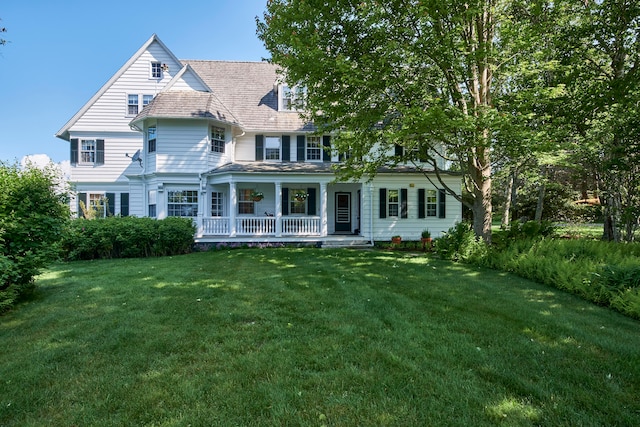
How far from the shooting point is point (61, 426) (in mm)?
2396

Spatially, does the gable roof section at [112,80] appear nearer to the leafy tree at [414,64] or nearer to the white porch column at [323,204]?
the leafy tree at [414,64]

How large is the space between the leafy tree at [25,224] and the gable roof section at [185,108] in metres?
8.33

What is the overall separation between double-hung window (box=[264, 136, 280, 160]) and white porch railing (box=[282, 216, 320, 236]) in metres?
3.46

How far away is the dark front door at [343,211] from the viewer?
16.8m

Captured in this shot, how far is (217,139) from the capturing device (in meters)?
15.0

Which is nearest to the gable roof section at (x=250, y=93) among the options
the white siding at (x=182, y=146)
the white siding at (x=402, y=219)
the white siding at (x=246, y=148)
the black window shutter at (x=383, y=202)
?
the white siding at (x=246, y=148)

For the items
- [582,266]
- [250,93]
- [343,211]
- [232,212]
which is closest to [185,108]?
[250,93]

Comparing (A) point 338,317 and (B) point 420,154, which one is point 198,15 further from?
(A) point 338,317

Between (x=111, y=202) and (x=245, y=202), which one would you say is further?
(x=111, y=202)

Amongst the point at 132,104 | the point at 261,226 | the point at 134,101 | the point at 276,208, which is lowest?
the point at 261,226

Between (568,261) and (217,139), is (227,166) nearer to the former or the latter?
(217,139)

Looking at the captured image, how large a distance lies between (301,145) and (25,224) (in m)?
11.9

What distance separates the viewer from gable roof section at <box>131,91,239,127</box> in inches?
547

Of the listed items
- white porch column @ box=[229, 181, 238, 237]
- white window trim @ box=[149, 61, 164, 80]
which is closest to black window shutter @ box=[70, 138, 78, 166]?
white window trim @ box=[149, 61, 164, 80]
